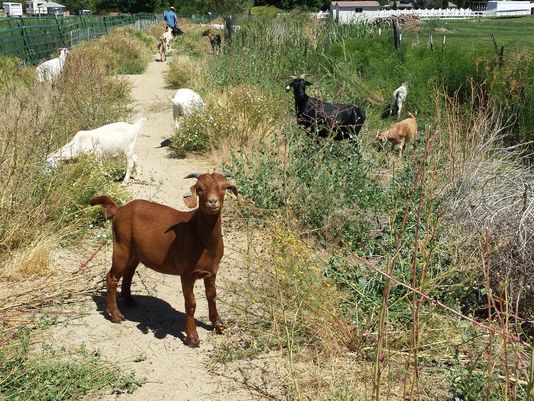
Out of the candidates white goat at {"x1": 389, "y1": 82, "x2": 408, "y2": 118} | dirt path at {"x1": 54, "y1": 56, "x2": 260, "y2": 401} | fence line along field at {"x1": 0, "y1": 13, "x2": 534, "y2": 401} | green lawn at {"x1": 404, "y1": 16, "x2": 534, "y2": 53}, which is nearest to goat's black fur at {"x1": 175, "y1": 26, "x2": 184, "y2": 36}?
green lawn at {"x1": 404, "y1": 16, "x2": 534, "y2": 53}

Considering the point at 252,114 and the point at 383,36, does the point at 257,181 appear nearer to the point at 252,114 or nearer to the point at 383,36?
the point at 252,114

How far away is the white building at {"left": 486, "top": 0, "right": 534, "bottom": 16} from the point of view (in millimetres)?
72375

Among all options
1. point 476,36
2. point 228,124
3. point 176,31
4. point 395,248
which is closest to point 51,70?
point 228,124

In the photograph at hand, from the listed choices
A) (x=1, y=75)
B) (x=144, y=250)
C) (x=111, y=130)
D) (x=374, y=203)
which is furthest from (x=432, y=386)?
(x=1, y=75)

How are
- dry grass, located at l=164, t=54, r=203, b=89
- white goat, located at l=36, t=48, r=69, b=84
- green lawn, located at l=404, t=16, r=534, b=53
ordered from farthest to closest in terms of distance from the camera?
dry grass, located at l=164, t=54, r=203, b=89, green lawn, located at l=404, t=16, r=534, b=53, white goat, located at l=36, t=48, r=69, b=84

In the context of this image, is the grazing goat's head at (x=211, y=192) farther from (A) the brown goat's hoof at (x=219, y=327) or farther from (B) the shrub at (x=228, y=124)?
(B) the shrub at (x=228, y=124)

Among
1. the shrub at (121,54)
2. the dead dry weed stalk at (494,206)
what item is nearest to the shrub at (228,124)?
the dead dry weed stalk at (494,206)

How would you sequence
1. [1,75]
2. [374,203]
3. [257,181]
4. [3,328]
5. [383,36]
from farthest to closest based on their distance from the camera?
1. [383,36]
2. [1,75]
3. [257,181]
4. [374,203]
5. [3,328]

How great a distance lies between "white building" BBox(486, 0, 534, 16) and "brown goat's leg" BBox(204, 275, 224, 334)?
74.8 metres

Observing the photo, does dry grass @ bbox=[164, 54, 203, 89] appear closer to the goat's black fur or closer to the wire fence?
the wire fence

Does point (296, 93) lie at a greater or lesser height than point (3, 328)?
greater

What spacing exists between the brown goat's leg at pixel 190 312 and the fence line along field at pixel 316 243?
8 cm

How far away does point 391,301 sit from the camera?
4.48 meters

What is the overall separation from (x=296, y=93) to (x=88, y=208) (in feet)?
12.5
